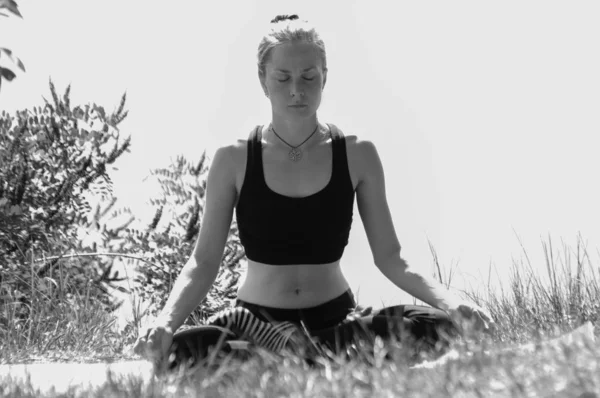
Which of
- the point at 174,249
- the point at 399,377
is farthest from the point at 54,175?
the point at 399,377

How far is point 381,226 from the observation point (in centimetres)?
448

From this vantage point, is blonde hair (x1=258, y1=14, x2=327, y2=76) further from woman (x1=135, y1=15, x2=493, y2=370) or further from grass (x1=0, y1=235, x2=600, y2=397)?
grass (x1=0, y1=235, x2=600, y2=397)

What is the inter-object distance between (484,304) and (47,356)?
2.98 metres

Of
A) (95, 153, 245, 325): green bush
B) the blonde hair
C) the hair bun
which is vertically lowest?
(95, 153, 245, 325): green bush

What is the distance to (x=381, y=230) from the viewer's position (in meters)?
4.48

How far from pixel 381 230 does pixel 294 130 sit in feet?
2.24

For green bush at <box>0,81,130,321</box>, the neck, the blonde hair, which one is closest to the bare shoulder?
the neck

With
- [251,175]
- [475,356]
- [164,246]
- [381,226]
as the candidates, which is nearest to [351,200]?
[381,226]

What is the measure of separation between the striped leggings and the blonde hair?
123 centimetres

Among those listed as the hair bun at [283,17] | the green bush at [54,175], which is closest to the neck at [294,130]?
the hair bun at [283,17]

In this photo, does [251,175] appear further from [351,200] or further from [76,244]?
[76,244]

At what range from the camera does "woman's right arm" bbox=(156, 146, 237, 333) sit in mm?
4320

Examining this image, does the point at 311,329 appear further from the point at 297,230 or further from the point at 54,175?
the point at 54,175

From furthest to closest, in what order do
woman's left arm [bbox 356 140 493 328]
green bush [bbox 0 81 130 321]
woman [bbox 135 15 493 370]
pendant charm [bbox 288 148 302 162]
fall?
green bush [bbox 0 81 130 321] → pendant charm [bbox 288 148 302 162] → woman's left arm [bbox 356 140 493 328] → woman [bbox 135 15 493 370]
